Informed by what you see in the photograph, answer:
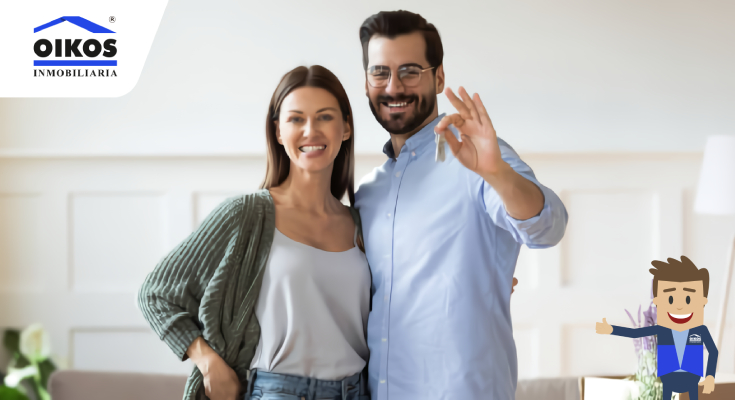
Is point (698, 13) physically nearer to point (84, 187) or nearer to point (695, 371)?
point (695, 371)

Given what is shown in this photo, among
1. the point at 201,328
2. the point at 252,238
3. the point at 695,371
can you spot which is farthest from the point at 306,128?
the point at 695,371

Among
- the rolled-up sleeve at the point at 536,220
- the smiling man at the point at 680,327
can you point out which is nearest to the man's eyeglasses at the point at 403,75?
the rolled-up sleeve at the point at 536,220

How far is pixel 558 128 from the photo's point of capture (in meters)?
2.92

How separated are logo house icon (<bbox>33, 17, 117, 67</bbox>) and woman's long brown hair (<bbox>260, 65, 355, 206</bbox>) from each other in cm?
177

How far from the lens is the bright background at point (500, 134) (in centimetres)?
290

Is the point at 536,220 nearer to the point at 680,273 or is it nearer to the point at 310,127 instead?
the point at 680,273

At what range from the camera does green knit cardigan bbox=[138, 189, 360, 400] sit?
139 cm

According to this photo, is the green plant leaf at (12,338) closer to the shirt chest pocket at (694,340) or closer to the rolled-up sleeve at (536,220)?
the rolled-up sleeve at (536,220)

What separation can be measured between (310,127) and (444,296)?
0.51 m

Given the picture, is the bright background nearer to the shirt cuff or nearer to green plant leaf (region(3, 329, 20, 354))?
green plant leaf (region(3, 329, 20, 354))

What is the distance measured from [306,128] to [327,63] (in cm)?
152

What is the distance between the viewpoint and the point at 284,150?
5.30 feet

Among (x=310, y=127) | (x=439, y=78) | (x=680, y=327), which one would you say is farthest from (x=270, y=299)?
(x=680, y=327)

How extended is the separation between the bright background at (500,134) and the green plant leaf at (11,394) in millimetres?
272
